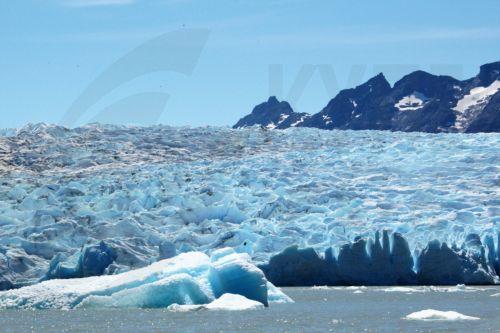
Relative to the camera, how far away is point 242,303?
19.5 meters

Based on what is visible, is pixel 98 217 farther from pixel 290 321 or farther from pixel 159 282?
pixel 290 321

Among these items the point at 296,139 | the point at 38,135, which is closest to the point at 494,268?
the point at 296,139

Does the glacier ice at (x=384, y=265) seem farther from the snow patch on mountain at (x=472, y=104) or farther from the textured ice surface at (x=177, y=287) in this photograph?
the snow patch on mountain at (x=472, y=104)

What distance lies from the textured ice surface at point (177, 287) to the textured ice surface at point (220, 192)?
5.44 m

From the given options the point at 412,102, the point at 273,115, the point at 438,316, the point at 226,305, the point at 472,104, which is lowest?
the point at 438,316

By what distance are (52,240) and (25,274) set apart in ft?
5.19

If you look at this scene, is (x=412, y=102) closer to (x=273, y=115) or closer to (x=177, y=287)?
(x=273, y=115)

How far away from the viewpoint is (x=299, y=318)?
18000 mm

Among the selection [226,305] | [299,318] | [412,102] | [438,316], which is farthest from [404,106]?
[438,316]

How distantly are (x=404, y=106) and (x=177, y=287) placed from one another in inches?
3040

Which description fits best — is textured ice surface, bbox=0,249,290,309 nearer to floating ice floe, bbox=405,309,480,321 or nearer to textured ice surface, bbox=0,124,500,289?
floating ice floe, bbox=405,309,480,321

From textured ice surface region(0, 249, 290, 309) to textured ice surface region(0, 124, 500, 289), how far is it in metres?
5.44

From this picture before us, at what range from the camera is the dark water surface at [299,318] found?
16.2 m

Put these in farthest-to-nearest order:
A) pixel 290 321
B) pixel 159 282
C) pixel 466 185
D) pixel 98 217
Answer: pixel 466 185 < pixel 98 217 < pixel 159 282 < pixel 290 321
